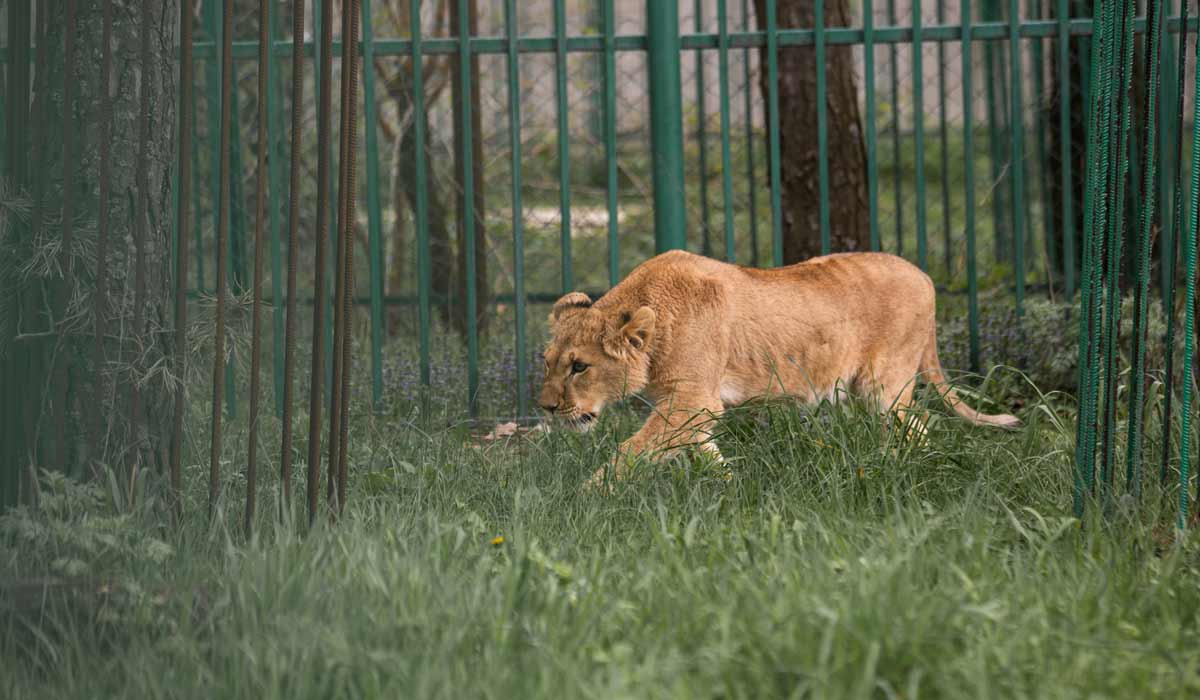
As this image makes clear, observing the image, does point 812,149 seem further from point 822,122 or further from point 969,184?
point 969,184

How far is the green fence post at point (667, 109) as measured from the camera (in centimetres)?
555

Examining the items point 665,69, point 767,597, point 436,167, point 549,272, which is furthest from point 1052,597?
point 549,272

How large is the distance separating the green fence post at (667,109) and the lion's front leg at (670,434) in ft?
4.72

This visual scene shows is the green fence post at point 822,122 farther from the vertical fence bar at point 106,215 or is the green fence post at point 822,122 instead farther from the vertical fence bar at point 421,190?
the vertical fence bar at point 106,215

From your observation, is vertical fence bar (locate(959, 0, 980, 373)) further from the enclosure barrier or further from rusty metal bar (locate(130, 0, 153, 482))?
rusty metal bar (locate(130, 0, 153, 482))

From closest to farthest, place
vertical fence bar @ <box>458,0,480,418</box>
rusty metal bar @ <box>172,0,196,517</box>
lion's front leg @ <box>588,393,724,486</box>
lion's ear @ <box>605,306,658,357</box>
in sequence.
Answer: rusty metal bar @ <box>172,0,196,517</box> → lion's front leg @ <box>588,393,724,486</box> → lion's ear @ <box>605,306,658,357</box> → vertical fence bar @ <box>458,0,480,418</box>

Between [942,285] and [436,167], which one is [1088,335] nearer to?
[942,285]

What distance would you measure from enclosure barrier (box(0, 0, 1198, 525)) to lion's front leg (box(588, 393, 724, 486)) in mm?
888

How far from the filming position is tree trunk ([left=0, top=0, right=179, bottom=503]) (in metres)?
3.19

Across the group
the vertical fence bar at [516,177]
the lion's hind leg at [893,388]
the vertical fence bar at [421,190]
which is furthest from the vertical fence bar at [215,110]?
the lion's hind leg at [893,388]

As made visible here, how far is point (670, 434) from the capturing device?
4152 mm

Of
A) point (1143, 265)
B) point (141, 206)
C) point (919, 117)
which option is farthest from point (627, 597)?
point (919, 117)

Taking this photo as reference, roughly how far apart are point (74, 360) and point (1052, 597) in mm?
2342

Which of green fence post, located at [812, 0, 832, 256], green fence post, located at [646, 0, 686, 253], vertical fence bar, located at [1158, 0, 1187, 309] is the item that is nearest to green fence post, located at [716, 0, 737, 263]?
green fence post, located at [646, 0, 686, 253]
